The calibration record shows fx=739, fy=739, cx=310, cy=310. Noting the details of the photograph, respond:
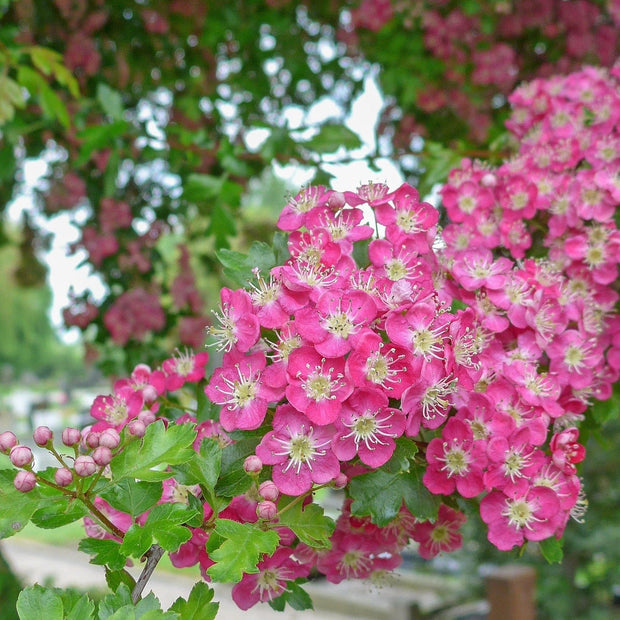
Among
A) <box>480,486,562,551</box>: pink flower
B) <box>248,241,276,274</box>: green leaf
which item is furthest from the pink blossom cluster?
<box>480,486,562,551</box>: pink flower

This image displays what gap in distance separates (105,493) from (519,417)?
0.58m

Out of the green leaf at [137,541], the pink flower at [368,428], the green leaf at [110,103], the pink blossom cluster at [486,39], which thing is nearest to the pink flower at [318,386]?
the pink flower at [368,428]

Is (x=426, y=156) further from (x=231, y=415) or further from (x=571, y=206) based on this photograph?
(x=231, y=415)

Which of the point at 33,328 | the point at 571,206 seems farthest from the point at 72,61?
the point at 33,328

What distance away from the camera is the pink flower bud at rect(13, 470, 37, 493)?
83 centimetres

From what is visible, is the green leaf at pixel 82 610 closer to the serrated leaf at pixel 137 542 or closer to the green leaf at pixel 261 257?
the serrated leaf at pixel 137 542

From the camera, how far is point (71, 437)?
892 millimetres

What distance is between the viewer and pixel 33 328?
28.1 meters

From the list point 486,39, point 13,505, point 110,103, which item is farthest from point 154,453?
point 486,39

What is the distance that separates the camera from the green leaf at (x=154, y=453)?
0.86 metres

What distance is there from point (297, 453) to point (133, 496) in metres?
0.21

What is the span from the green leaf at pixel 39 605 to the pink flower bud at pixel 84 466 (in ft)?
0.41

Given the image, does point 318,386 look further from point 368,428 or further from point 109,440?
point 109,440

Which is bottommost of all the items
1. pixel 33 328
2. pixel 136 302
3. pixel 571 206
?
pixel 33 328
